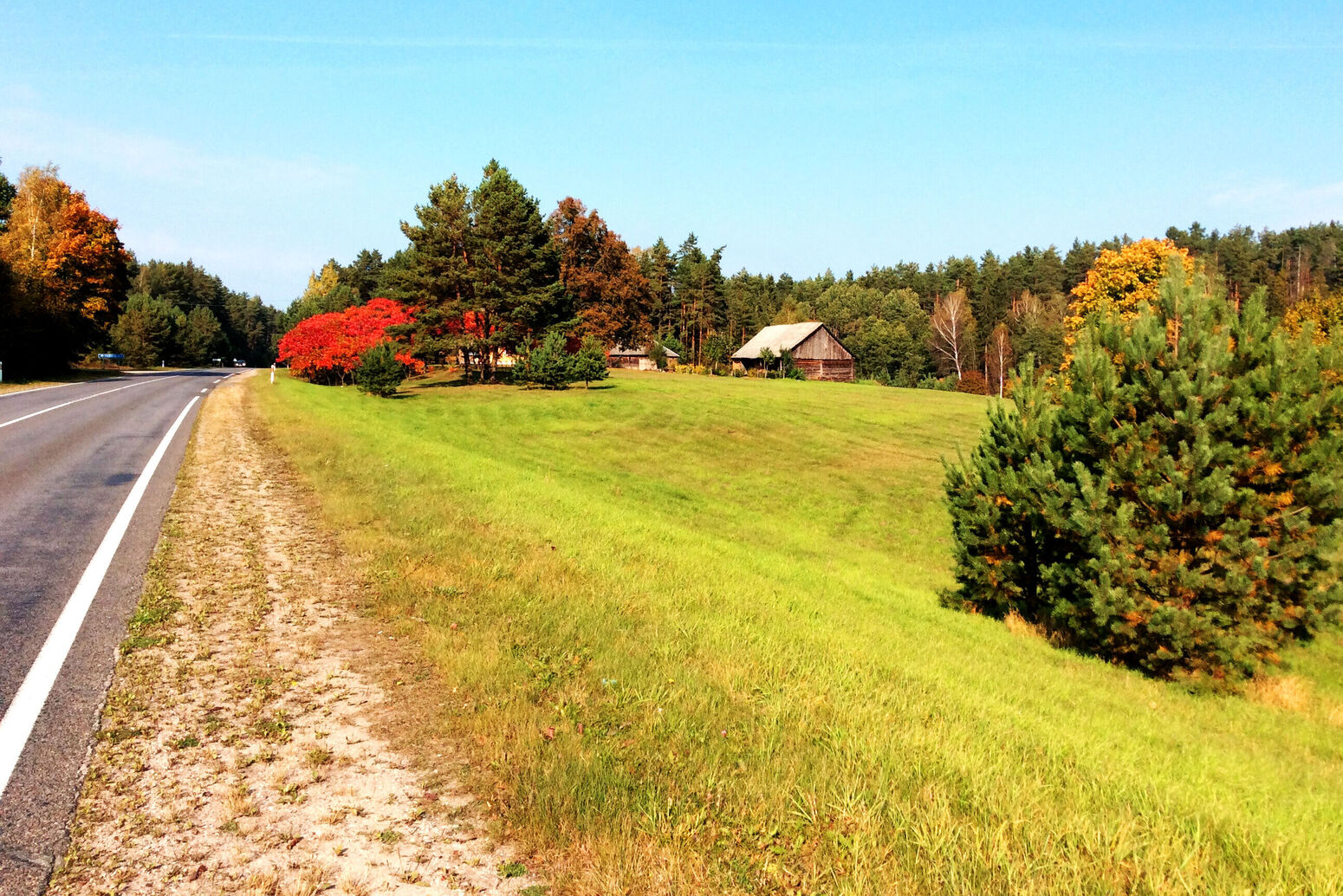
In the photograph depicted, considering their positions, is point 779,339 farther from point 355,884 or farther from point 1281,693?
point 355,884

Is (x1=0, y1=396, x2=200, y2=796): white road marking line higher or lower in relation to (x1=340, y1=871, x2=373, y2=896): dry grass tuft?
higher

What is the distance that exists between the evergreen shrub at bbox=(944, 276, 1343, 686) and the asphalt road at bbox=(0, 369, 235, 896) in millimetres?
11425

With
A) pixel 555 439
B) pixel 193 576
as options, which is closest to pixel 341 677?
pixel 193 576

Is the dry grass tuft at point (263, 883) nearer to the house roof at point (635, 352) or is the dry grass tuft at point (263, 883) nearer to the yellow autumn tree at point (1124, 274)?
the yellow autumn tree at point (1124, 274)

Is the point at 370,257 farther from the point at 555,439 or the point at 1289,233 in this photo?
the point at 1289,233

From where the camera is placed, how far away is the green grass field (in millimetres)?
3494

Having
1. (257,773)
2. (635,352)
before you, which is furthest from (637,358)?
(257,773)

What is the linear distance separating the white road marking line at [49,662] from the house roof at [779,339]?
2926 inches

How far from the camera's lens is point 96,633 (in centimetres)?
565

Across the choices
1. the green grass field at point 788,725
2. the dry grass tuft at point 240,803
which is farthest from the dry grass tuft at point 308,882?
the green grass field at point 788,725

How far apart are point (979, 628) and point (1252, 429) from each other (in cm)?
480

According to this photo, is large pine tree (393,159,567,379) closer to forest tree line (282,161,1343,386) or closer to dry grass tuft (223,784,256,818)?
forest tree line (282,161,1343,386)

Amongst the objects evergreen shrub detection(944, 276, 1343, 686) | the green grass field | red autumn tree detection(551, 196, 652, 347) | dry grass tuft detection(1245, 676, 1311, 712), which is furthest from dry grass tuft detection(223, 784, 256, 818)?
red autumn tree detection(551, 196, 652, 347)

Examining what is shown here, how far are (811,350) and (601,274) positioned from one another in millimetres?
24840
